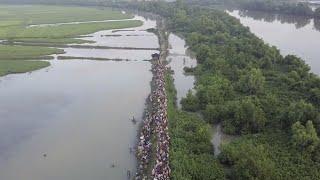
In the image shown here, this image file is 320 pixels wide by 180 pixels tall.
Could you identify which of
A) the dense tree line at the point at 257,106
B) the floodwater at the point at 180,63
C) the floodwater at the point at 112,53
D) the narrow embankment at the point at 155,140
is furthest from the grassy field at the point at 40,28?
the narrow embankment at the point at 155,140

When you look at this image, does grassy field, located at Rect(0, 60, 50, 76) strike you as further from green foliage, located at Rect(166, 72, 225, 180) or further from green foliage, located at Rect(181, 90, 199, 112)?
green foliage, located at Rect(166, 72, 225, 180)

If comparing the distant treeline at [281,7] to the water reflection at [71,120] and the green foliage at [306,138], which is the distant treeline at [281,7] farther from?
the green foliage at [306,138]

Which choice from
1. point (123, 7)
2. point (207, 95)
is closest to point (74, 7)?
point (123, 7)

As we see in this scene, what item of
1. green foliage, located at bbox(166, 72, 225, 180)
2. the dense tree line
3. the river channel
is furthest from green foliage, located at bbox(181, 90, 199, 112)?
the river channel

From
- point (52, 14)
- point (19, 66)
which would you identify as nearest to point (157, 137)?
point (19, 66)

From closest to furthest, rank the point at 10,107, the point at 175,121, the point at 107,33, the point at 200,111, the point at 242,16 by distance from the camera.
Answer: the point at 175,121 < the point at 200,111 < the point at 10,107 < the point at 107,33 < the point at 242,16

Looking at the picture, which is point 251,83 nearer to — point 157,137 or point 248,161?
point 157,137

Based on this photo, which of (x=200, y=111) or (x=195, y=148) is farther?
(x=200, y=111)

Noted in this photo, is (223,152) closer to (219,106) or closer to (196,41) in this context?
(219,106)
